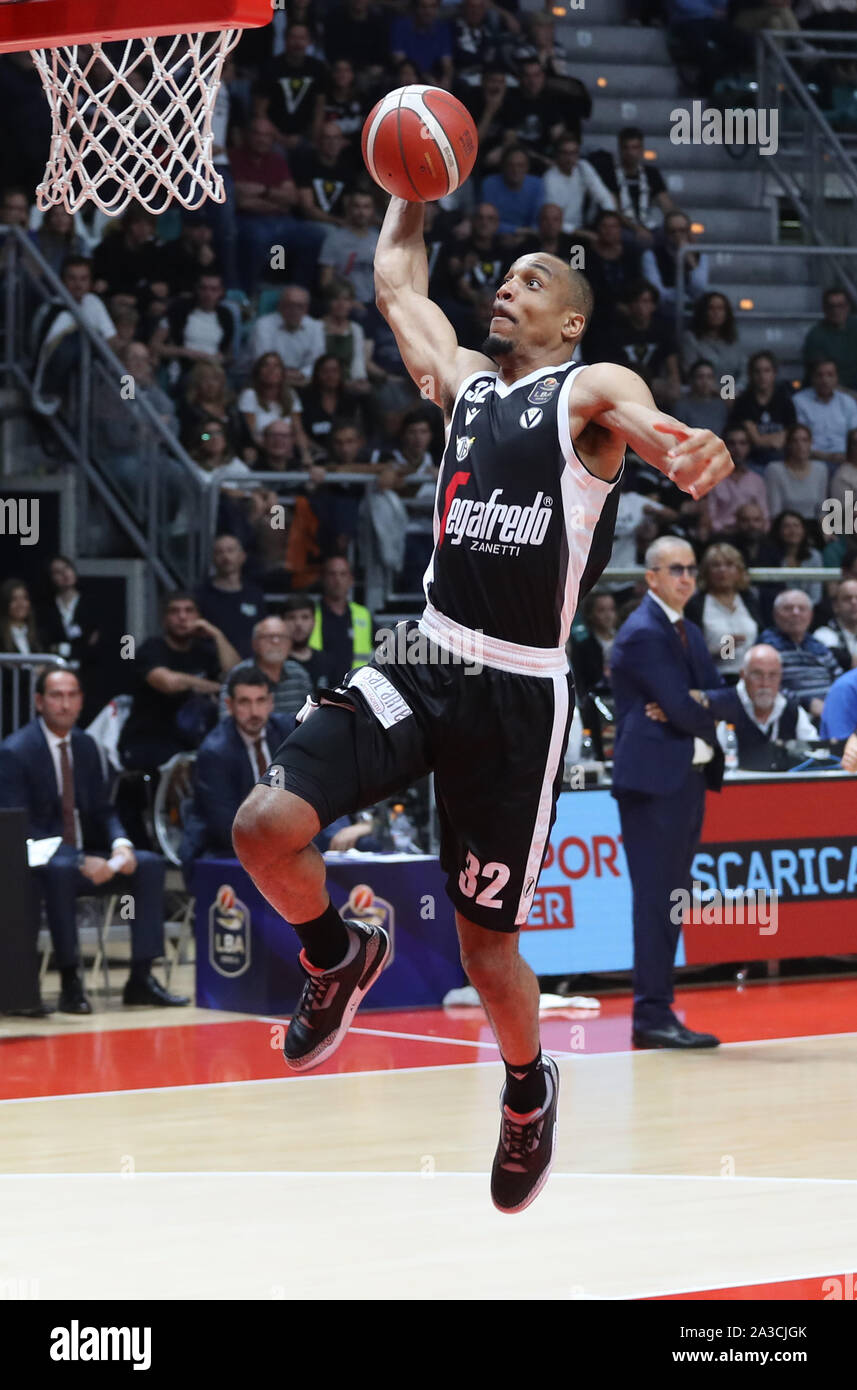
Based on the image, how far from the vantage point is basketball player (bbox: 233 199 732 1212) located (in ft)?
17.8

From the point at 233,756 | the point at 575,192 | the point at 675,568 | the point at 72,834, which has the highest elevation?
the point at 575,192

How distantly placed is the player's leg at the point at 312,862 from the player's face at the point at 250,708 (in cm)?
549

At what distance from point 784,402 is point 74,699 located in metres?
7.47

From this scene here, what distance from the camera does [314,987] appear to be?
18.4ft

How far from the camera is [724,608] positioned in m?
14.0

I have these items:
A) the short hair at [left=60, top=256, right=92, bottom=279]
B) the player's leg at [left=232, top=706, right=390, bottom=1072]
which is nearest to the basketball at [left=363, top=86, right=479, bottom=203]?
the player's leg at [left=232, top=706, right=390, bottom=1072]

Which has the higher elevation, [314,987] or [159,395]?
[159,395]

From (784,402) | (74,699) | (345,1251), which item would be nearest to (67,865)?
(74,699)

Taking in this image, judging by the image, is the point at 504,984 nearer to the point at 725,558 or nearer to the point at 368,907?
the point at 368,907

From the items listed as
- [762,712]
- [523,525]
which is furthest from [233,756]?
[523,525]

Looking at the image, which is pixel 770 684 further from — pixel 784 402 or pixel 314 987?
pixel 314 987

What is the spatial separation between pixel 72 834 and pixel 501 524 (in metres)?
6.06

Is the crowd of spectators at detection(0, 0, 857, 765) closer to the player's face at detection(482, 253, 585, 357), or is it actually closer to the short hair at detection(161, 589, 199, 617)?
the short hair at detection(161, 589, 199, 617)

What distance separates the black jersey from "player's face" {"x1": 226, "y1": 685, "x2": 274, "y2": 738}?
557 cm
